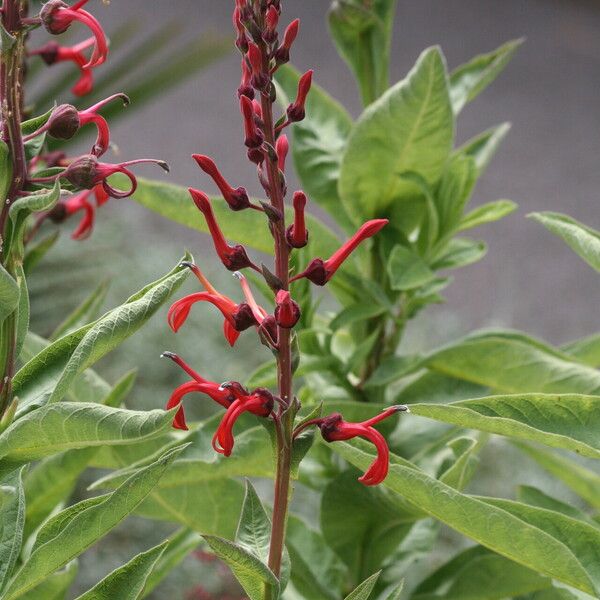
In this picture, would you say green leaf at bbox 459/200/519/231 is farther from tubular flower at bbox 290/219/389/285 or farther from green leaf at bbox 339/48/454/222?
tubular flower at bbox 290/219/389/285

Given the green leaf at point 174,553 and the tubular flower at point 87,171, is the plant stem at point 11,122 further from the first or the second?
the green leaf at point 174,553

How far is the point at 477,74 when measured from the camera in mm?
869

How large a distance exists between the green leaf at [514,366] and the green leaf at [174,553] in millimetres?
197

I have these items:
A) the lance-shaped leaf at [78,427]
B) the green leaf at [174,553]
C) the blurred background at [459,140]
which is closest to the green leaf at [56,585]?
the green leaf at [174,553]

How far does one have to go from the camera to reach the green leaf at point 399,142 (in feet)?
2.44

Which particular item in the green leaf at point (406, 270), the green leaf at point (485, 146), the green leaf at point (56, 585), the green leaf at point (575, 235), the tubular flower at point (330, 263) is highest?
the tubular flower at point (330, 263)

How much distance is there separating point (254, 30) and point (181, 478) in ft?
0.86

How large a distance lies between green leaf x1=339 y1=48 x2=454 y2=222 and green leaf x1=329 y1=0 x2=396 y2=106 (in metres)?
0.08

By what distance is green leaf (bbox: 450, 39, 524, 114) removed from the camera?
0.84 meters

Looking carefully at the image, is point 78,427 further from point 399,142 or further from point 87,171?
point 399,142

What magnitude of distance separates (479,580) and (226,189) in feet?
1.18

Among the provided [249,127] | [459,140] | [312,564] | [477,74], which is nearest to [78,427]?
[249,127]

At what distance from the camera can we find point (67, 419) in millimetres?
473

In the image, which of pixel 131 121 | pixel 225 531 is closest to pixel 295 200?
pixel 225 531
